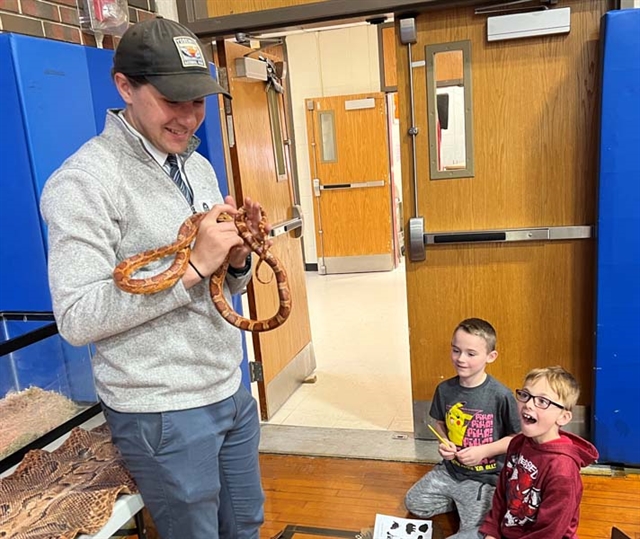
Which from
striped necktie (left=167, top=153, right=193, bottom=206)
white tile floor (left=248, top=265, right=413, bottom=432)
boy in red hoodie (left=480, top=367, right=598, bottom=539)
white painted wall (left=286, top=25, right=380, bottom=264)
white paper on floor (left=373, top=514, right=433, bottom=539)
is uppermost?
white painted wall (left=286, top=25, right=380, bottom=264)

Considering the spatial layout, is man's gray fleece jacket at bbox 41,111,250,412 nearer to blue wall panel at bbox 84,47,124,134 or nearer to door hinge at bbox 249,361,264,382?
blue wall panel at bbox 84,47,124,134

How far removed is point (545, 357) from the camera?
104 inches

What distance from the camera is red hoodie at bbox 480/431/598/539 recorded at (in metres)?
1.72

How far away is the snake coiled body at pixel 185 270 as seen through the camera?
3.58ft

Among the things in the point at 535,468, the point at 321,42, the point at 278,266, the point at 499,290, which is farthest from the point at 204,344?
the point at 321,42

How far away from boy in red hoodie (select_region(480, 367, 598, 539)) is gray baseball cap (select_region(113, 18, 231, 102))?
1.30 metres

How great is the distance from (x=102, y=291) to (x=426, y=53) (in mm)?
1928

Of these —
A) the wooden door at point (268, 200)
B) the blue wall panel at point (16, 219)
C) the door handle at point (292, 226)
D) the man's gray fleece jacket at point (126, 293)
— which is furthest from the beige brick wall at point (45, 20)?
the door handle at point (292, 226)

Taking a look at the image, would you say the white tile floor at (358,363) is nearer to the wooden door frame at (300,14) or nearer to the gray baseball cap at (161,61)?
the wooden door frame at (300,14)

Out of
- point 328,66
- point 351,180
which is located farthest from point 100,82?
point 328,66

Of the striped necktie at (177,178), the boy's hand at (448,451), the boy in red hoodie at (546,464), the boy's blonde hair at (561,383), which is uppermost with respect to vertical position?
the striped necktie at (177,178)

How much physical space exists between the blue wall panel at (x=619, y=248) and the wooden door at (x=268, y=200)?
1.64m

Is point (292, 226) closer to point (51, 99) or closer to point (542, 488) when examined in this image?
point (51, 99)

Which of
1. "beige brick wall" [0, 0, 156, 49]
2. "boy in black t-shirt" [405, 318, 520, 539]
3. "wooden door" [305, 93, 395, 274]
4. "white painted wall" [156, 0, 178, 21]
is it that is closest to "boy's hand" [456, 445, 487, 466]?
"boy in black t-shirt" [405, 318, 520, 539]
